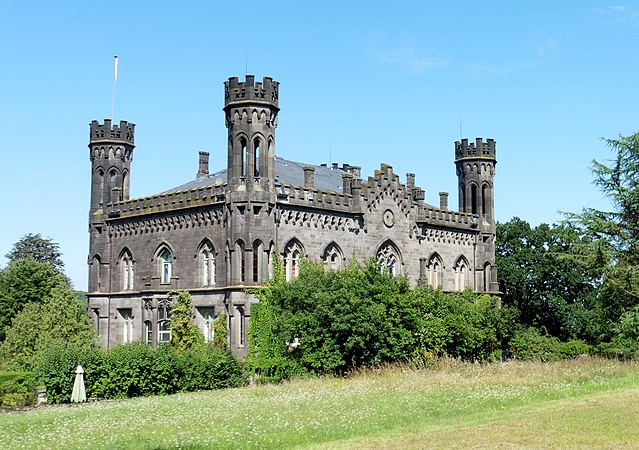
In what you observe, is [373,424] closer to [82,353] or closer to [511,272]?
[82,353]

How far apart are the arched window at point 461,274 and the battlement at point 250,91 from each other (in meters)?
16.8

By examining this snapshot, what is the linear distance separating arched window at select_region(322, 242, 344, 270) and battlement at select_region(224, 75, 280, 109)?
7.67m

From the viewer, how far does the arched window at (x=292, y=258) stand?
1499 inches

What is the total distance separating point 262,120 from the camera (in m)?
37.2

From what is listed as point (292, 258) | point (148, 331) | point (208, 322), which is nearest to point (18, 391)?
point (208, 322)

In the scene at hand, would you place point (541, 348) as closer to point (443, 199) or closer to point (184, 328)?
point (443, 199)

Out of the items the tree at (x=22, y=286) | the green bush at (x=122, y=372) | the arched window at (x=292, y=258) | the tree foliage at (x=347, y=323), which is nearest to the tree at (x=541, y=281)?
the tree foliage at (x=347, y=323)

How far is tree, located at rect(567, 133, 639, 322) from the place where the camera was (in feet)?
104

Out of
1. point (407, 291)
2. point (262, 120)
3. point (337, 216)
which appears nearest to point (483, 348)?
point (407, 291)

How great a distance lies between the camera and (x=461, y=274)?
4841 cm

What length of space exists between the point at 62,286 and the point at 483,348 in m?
22.0

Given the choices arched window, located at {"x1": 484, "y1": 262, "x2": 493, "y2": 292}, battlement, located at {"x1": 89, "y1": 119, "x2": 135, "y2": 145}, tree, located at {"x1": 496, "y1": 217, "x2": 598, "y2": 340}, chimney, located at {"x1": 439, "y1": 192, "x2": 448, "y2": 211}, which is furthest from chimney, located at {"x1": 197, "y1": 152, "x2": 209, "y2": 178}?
tree, located at {"x1": 496, "y1": 217, "x2": 598, "y2": 340}

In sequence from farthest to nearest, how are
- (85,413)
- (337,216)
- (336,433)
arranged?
1. (337,216)
2. (85,413)
3. (336,433)

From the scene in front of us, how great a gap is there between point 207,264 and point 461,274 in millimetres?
17226
